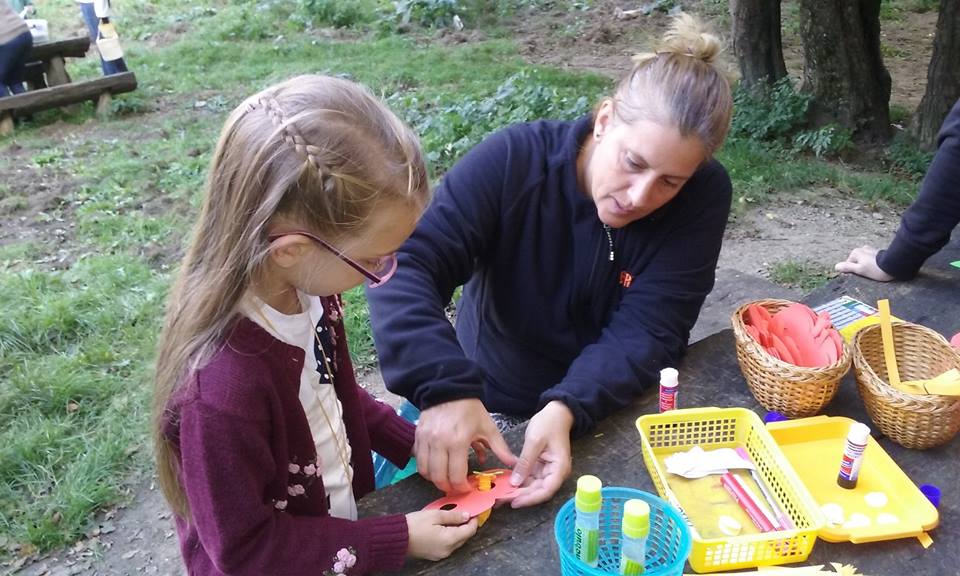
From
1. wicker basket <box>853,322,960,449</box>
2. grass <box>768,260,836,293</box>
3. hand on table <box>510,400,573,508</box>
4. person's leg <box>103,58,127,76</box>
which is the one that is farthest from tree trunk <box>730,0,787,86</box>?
person's leg <box>103,58,127,76</box>

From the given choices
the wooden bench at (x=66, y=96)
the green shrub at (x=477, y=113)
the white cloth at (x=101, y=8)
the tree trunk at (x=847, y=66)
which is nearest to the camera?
the green shrub at (x=477, y=113)

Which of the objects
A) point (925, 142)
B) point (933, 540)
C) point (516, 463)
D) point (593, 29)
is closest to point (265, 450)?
point (516, 463)

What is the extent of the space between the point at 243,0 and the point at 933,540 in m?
10.5

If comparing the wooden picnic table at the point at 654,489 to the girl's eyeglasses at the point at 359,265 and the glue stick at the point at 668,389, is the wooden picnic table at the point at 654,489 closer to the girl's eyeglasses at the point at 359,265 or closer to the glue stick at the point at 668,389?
the glue stick at the point at 668,389

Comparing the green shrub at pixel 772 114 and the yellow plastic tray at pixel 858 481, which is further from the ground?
the yellow plastic tray at pixel 858 481

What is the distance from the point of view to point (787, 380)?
5.31 ft

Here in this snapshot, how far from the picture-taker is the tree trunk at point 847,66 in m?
5.44

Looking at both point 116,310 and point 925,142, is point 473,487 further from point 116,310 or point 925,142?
point 925,142

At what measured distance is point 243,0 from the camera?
10219 mm

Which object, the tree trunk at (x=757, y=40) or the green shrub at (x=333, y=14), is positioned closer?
the tree trunk at (x=757, y=40)

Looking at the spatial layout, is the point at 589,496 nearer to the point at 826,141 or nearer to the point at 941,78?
the point at 826,141

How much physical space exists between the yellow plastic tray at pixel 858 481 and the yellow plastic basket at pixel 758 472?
0.06m

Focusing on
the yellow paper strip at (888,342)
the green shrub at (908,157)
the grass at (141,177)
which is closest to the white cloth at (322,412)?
the yellow paper strip at (888,342)

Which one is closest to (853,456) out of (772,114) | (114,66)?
(772,114)
